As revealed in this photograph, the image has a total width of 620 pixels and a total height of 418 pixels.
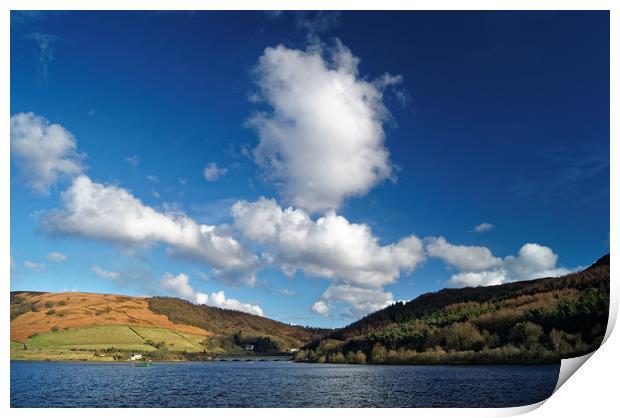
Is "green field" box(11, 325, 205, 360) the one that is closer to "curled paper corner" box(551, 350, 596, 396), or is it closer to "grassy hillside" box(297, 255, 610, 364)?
"grassy hillside" box(297, 255, 610, 364)

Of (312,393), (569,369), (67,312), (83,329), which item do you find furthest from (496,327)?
(83,329)

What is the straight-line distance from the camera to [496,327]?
113312 millimetres

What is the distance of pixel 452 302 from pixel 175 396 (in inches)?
5021

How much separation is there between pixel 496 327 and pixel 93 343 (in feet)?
402

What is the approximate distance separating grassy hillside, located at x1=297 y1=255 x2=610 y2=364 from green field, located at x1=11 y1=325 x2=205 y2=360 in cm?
5341

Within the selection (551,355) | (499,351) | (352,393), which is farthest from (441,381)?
(499,351)

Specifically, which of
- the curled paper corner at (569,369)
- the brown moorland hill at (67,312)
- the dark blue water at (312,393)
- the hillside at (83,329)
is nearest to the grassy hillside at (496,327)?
the curled paper corner at (569,369)

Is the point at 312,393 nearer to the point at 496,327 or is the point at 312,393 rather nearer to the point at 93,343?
the point at 496,327

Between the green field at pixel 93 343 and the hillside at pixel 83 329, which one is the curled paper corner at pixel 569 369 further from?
the green field at pixel 93 343

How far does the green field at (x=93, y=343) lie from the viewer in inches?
5659

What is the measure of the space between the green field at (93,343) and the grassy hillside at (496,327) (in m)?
53.4

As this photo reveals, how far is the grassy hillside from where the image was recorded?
288 ft

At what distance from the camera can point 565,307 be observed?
308 feet
